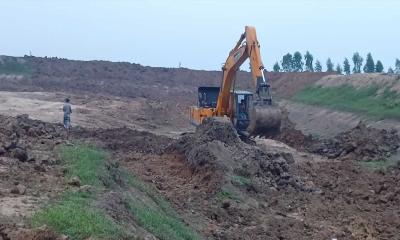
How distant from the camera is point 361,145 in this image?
2580 cm

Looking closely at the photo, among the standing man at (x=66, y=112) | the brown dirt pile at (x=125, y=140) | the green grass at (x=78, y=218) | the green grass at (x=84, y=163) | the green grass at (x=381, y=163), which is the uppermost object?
the standing man at (x=66, y=112)

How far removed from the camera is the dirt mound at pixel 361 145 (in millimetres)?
25031

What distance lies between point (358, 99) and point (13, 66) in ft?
116

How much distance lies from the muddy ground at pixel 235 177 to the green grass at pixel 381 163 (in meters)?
0.28

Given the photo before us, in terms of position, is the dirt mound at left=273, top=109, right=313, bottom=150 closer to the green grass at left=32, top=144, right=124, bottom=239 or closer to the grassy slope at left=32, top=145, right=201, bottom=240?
the grassy slope at left=32, top=145, right=201, bottom=240

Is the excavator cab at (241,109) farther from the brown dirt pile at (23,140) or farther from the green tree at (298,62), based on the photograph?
the green tree at (298,62)

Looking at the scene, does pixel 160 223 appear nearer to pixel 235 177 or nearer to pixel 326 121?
pixel 235 177

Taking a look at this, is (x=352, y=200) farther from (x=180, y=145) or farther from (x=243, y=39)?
(x=243, y=39)

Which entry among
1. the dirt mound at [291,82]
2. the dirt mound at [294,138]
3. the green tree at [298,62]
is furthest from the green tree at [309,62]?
the dirt mound at [294,138]

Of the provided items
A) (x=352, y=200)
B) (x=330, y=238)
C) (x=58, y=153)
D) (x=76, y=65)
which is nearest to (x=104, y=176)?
(x=58, y=153)

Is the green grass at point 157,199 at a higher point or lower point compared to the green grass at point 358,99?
lower

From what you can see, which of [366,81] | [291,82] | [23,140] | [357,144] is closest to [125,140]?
[23,140]

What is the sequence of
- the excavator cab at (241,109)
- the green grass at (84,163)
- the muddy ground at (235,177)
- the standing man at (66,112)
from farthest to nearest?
the standing man at (66,112) < the excavator cab at (241,109) < the muddy ground at (235,177) < the green grass at (84,163)

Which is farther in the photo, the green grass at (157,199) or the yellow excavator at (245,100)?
the yellow excavator at (245,100)
